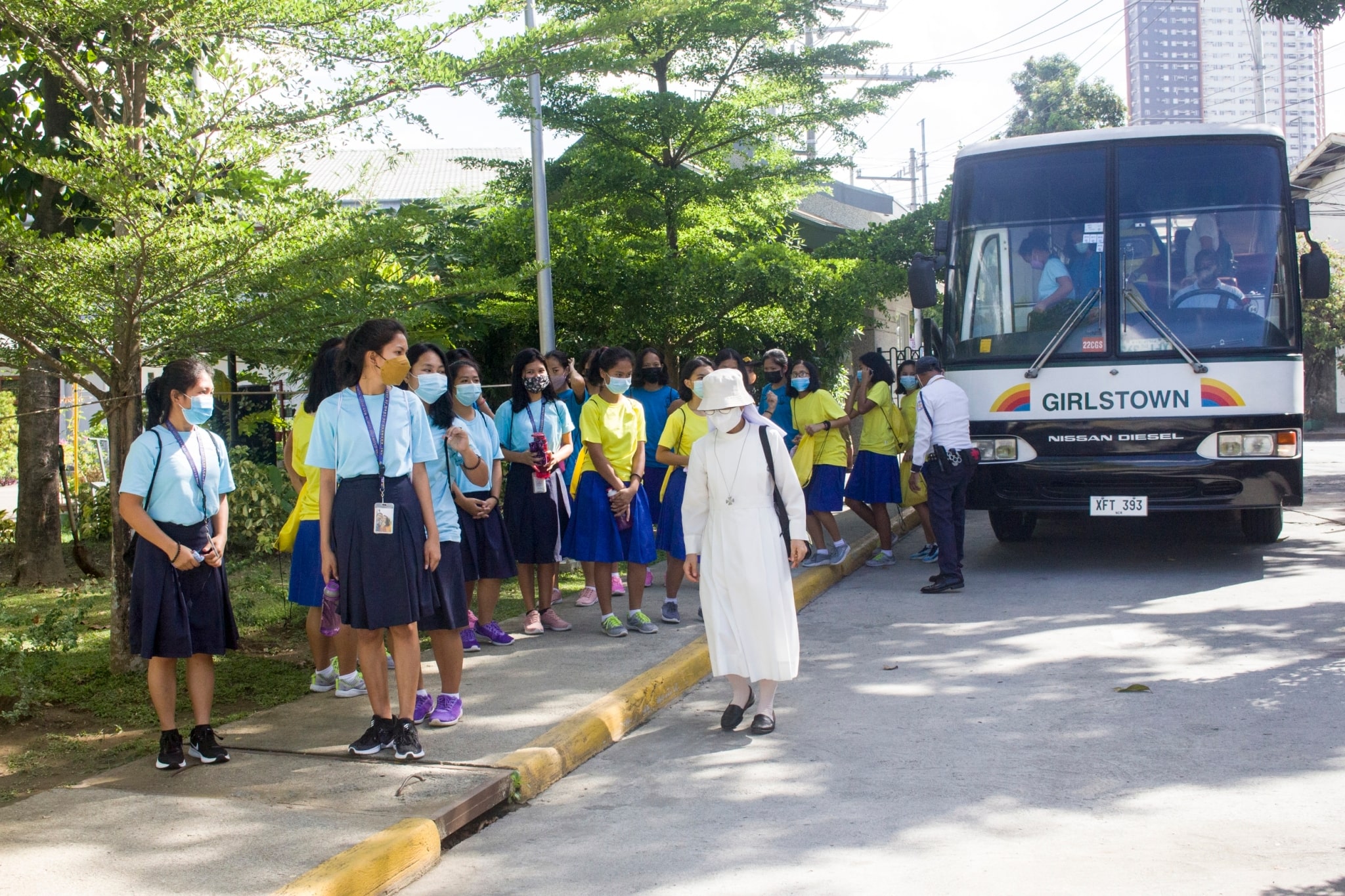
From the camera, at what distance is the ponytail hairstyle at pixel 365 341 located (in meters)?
5.16

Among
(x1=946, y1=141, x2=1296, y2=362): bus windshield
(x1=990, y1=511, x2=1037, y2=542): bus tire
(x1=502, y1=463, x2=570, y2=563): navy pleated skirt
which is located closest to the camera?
(x1=502, y1=463, x2=570, y2=563): navy pleated skirt

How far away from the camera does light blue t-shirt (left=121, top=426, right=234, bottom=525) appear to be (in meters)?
5.20

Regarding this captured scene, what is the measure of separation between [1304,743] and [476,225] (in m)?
11.6

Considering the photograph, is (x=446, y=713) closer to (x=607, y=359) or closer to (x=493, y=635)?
(x=493, y=635)

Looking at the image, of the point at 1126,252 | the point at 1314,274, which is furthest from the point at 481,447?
the point at 1314,274

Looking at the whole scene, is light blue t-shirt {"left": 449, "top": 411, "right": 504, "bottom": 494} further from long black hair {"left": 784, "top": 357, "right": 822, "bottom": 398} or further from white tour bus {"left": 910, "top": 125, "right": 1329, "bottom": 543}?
white tour bus {"left": 910, "top": 125, "right": 1329, "bottom": 543}

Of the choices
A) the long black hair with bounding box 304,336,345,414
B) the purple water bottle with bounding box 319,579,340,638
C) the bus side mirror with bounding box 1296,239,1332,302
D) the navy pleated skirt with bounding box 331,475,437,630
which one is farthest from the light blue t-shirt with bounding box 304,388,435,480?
the bus side mirror with bounding box 1296,239,1332,302

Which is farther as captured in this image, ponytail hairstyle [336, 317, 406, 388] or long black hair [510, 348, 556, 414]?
long black hair [510, 348, 556, 414]

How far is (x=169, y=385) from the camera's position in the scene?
5.34m

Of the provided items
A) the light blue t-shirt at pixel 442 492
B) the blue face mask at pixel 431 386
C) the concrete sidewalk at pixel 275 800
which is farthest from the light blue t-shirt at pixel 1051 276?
the blue face mask at pixel 431 386

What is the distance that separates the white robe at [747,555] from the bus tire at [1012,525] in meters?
5.99

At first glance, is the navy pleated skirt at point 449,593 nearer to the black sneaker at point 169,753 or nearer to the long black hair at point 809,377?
the black sneaker at point 169,753

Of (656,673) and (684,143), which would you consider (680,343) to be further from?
(656,673)

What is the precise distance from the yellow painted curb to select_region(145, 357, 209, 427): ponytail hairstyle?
2.14 m
